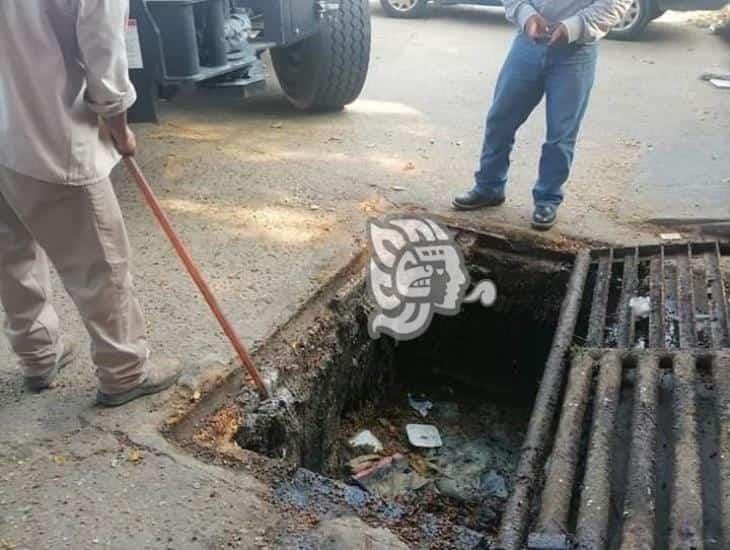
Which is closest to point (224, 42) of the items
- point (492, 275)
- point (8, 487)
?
point (492, 275)

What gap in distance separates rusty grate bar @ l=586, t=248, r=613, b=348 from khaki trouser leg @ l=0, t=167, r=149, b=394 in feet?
5.72

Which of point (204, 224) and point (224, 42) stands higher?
point (224, 42)

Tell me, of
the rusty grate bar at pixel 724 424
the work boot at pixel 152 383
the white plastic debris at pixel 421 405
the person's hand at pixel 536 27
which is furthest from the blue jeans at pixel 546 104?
the work boot at pixel 152 383

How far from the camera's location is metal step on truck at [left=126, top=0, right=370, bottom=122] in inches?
155

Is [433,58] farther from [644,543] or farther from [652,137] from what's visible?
[644,543]

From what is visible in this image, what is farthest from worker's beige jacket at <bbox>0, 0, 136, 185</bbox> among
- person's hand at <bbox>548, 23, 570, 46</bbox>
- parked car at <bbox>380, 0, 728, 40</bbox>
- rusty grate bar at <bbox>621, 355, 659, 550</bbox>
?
parked car at <bbox>380, 0, 728, 40</bbox>

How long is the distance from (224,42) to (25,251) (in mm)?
2187

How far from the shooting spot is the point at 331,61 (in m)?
5.35

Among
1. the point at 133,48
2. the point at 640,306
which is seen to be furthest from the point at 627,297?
the point at 133,48

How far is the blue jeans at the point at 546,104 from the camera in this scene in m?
3.65

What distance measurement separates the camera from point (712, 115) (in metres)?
5.91

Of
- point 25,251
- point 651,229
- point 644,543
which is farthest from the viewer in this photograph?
point 651,229

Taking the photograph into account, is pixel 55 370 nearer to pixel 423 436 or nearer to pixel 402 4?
pixel 423 436

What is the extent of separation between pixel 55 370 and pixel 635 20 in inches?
304
